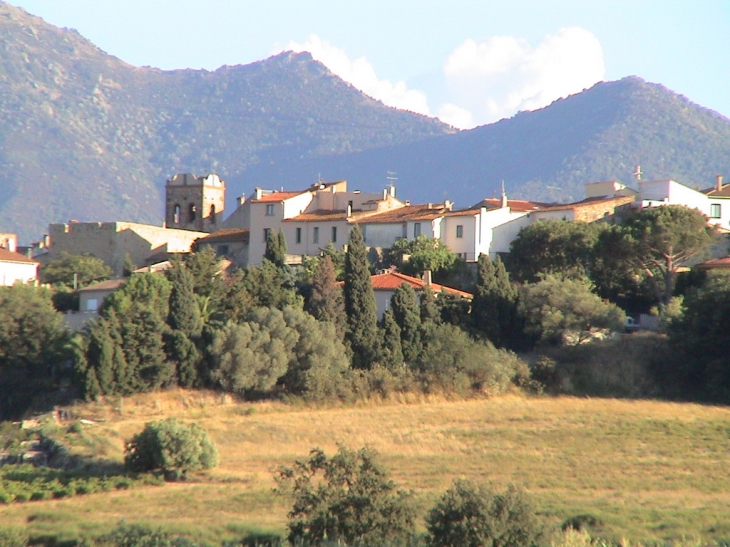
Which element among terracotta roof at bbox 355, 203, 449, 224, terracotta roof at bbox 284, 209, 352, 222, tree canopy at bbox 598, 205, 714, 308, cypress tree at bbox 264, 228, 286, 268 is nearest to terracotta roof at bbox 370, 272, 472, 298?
cypress tree at bbox 264, 228, 286, 268

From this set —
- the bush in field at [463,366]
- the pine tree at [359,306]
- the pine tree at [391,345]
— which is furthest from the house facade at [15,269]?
the bush in field at [463,366]

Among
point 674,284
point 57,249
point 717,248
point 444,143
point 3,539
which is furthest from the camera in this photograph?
point 444,143

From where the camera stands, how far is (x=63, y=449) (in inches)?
1428

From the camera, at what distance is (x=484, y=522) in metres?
21.9

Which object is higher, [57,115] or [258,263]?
[57,115]

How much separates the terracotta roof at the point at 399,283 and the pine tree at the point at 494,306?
176cm

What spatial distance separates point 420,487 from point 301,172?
159m

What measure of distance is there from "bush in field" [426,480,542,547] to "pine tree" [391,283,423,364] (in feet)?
85.3

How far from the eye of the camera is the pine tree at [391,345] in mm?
47750

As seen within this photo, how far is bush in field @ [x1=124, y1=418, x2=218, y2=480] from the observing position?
3422cm

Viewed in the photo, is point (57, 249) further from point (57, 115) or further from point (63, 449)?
point (57, 115)

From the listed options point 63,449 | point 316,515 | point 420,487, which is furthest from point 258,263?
point 316,515

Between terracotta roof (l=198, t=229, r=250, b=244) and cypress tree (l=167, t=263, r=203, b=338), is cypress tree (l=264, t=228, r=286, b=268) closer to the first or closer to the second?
terracotta roof (l=198, t=229, r=250, b=244)

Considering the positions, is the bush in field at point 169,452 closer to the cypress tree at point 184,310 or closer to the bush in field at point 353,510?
the bush in field at point 353,510
